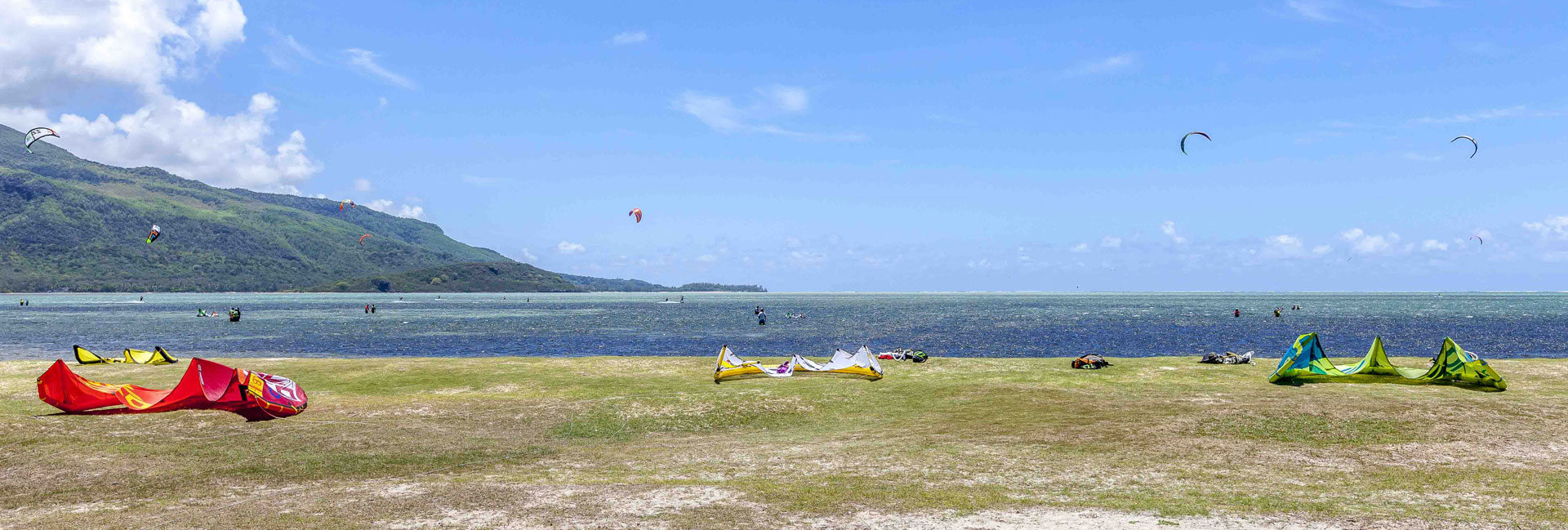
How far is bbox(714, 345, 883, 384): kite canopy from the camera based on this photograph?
105 feet

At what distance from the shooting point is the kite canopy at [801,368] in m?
32.0

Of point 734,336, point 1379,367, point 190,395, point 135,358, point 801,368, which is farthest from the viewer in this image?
point 734,336

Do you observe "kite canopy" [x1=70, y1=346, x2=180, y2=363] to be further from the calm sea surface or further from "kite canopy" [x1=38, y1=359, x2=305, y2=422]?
the calm sea surface

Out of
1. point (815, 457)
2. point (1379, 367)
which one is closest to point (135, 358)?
point (815, 457)

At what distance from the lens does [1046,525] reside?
1258 cm

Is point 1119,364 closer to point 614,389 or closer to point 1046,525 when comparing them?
point 614,389

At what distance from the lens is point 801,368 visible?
33.2 metres

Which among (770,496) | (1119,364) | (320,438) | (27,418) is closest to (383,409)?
(320,438)

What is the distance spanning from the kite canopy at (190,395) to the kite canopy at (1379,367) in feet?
106

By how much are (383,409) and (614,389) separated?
7.47 m

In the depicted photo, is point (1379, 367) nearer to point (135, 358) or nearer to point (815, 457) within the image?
point (815, 457)

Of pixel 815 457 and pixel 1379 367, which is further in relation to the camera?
pixel 1379 367

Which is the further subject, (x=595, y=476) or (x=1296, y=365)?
(x=1296, y=365)

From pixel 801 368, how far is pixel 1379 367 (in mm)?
20489
